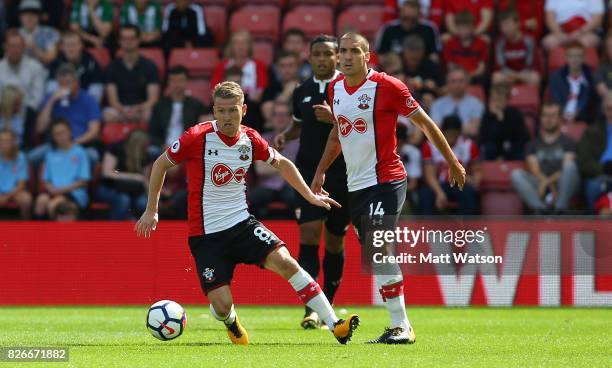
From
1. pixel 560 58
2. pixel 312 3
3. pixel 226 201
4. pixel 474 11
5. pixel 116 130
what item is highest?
pixel 312 3

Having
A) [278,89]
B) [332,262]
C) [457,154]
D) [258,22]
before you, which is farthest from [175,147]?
[258,22]

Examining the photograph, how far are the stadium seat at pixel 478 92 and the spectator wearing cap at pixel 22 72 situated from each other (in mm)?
6323

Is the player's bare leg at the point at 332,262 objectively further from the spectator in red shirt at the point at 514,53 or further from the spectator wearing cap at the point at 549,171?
the spectator in red shirt at the point at 514,53

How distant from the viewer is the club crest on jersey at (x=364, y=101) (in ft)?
31.1

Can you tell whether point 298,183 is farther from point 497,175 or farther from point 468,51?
point 468,51

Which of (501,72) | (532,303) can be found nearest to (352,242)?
(532,303)

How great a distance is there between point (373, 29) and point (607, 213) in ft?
17.1

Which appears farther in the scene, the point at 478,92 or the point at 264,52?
the point at 264,52

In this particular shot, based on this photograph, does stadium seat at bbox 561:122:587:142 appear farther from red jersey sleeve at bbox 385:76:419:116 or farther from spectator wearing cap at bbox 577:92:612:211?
red jersey sleeve at bbox 385:76:419:116

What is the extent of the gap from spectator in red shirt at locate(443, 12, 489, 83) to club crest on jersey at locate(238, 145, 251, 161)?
29.5 ft

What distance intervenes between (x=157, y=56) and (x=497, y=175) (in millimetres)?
5666

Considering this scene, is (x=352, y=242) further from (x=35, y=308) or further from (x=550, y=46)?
(x=550, y=46)

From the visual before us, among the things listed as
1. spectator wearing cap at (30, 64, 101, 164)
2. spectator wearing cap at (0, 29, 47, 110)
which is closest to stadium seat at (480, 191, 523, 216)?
spectator wearing cap at (30, 64, 101, 164)

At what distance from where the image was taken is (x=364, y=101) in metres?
9.51
